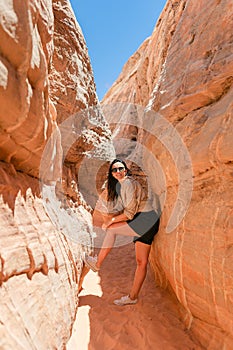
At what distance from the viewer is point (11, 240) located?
4.94 ft

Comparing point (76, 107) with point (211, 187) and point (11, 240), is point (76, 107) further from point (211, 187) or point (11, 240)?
point (11, 240)

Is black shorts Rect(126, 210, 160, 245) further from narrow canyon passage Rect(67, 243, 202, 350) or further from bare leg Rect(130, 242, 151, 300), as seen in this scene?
narrow canyon passage Rect(67, 243, 202, 350)


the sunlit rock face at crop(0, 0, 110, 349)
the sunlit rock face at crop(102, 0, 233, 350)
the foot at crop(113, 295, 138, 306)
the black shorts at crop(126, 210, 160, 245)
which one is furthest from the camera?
the black shorts at crop(126, 210, 160, 245)

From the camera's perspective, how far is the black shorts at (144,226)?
340cm

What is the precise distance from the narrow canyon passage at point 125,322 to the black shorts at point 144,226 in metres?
0.93

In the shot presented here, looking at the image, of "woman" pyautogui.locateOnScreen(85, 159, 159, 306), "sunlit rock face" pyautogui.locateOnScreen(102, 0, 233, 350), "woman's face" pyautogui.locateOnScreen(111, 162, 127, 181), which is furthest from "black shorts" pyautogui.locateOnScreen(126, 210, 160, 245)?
"woman's face" pyautogui.locateOnScreen(111, 162, 127, 181)

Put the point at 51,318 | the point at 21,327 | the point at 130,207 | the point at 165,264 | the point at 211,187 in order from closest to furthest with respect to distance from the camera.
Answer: the point at 21,327, the point at 51,318, the point at 211,187, the point at 165,264, the point at 130,207

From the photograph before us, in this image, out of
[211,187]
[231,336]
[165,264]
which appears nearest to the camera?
[231,336]

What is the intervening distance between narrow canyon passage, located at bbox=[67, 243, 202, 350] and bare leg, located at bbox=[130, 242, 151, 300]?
0.62ft

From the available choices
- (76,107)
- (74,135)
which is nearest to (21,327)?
(74,135)

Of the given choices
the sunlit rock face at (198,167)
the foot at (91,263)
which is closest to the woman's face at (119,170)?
the sunlit rock face at (198,167)

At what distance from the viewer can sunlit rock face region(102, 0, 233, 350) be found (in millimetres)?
2316

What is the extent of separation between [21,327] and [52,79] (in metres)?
3.61

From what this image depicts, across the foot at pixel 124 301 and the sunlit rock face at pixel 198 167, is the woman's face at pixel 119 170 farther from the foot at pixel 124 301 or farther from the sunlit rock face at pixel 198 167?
the foot at pixel 124 301
